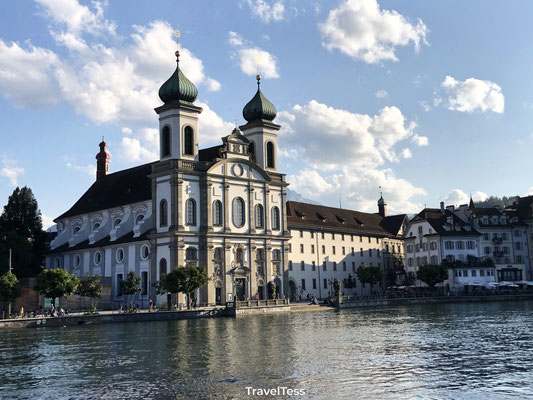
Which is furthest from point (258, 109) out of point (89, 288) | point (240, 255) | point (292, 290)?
point (89, 288)

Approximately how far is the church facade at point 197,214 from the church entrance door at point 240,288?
0.42 feet

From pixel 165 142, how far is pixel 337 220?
39.7 m

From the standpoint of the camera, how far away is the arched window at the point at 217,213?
8484 centimetres

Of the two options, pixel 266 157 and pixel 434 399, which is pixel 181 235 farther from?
pixel 434 399

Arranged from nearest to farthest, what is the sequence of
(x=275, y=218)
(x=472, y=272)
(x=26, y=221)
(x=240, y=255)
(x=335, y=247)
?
(x=240, y=255)
(x=275, y=218)
(x=26, y=221)
(x=472, y=272)
(x=335, y=247)

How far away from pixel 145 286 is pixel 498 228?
6332cm

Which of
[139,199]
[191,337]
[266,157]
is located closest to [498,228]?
[266,157]

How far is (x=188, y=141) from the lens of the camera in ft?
282

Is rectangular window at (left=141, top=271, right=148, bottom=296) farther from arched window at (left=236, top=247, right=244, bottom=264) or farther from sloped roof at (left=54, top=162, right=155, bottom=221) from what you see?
arched window at (left=236, top=247, right=244, bottom=264)

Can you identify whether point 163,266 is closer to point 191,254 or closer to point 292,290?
point 191,254

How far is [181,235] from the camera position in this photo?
80.5 meters

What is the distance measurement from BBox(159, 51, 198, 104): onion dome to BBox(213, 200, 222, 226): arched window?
44.3 feet

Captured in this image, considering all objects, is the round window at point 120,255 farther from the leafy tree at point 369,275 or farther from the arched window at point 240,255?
the leafy tree at point 369,275

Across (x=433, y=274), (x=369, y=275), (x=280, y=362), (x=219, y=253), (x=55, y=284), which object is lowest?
(x=280, y=362)
